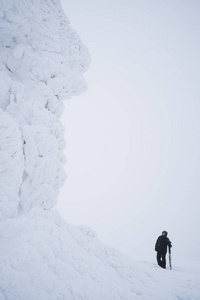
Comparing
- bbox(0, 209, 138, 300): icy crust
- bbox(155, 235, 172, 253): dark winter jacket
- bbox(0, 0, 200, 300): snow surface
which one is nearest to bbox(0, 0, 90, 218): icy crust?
bbox(0, 0, 200, 300): snow surface

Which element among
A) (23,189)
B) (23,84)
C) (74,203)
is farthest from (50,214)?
(74,203)

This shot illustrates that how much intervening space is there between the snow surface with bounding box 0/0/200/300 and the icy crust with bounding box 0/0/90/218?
0.10 feet

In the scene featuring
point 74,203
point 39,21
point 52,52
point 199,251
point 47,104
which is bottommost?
point 199,251

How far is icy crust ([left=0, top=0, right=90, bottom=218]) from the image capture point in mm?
5309

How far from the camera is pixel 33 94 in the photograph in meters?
6.80

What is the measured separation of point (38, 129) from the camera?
20.6 ft

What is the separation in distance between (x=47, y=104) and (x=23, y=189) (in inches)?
141

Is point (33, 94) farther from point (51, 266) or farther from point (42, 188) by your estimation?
point (51, 266)

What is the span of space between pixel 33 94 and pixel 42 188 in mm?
3462

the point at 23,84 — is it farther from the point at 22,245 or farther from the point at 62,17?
the point at 22,245

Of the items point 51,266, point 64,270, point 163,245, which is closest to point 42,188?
point 51,266

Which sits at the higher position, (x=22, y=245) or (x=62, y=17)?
(x=62, y=17)

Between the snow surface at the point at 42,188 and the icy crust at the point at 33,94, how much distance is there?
0.10 feet

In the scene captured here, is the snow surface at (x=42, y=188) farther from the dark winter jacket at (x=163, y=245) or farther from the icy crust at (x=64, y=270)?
the dark winter jacket at (x=163, y=245)
